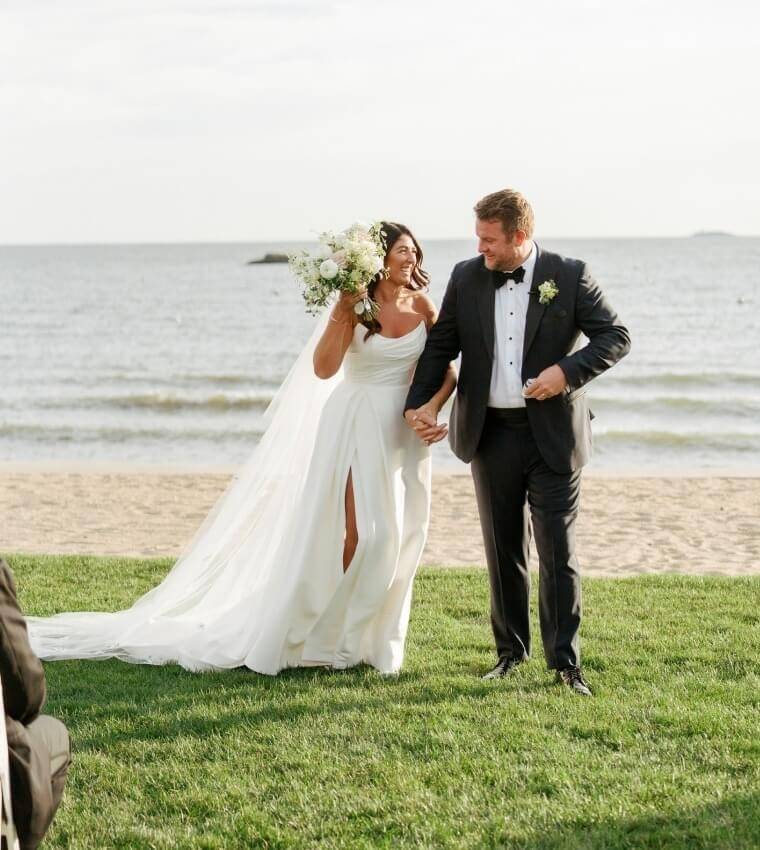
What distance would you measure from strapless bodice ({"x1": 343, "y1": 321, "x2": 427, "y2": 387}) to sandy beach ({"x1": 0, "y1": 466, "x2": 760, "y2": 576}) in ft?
11.4

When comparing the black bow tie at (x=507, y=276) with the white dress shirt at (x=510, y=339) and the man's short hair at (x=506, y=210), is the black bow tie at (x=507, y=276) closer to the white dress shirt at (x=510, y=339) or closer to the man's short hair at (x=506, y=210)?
the white dress shirt at (x=510, y=339)

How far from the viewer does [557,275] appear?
566 cm

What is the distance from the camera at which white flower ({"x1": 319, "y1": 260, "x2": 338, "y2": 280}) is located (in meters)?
5.74

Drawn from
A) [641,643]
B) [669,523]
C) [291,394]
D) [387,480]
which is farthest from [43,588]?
[669,523]

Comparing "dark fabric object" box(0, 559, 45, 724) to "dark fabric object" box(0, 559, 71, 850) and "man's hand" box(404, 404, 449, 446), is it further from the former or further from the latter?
"man's hand" box(404, 404, 449, 446)

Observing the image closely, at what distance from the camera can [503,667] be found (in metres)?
5.99

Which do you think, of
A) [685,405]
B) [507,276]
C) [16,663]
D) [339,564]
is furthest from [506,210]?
[685,405]

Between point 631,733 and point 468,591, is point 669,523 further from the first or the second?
point 631,733

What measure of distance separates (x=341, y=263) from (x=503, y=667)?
2180mm

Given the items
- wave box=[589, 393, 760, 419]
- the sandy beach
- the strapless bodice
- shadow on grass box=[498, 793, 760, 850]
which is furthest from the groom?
wave box=[589, 393, 760, 419]

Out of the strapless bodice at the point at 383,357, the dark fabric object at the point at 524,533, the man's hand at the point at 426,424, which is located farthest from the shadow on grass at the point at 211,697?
the strapless bodice at the point at 383,357

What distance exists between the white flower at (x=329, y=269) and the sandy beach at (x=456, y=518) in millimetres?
4144

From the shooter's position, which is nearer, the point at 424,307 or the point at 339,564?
the point at 339,564

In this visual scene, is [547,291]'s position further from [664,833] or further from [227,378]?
[227,378]
